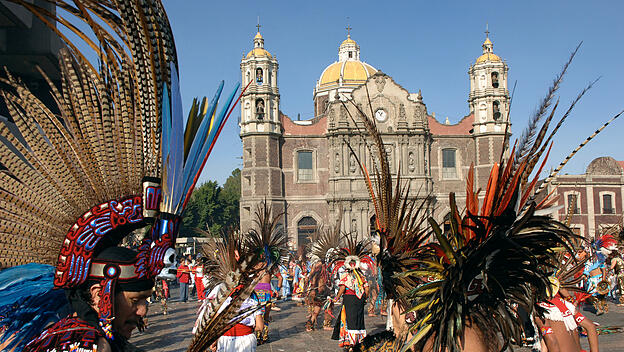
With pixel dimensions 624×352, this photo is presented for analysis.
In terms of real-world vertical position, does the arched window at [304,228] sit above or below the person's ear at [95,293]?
below

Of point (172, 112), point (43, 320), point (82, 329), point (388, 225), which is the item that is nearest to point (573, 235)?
point (388, 225)

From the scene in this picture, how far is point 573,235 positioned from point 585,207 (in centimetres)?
4151

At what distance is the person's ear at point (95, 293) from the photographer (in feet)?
7.68

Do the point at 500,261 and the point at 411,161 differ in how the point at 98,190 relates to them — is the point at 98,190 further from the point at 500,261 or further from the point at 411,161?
the point at 411,161

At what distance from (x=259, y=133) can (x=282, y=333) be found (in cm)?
2473

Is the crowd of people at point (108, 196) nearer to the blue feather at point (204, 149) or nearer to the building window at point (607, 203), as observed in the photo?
the blue feather at point (204, 149)

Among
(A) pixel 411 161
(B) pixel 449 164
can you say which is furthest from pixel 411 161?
(B) pixel 449 164

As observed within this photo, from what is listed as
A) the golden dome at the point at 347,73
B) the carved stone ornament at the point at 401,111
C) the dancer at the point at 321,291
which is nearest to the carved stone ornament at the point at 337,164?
the carved stone ornament at the point at 401,111

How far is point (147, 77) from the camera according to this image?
241 cm

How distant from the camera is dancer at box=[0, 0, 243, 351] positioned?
7.70ft

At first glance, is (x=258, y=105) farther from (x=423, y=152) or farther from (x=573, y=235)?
(x=573, y=235)

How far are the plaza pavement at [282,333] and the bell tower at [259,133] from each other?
19.5 meters

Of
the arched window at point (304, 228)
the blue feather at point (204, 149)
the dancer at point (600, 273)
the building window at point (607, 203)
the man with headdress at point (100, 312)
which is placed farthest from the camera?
the building window at point (607, 203)

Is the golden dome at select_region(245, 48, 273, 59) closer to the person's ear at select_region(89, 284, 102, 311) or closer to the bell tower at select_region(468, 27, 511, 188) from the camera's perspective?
the bell tower at select_region(468, 27, 511, 188)
